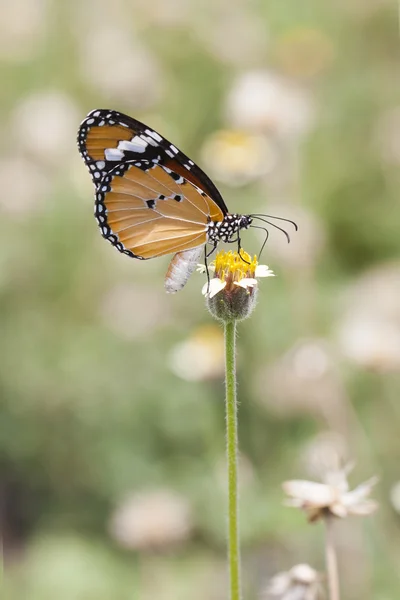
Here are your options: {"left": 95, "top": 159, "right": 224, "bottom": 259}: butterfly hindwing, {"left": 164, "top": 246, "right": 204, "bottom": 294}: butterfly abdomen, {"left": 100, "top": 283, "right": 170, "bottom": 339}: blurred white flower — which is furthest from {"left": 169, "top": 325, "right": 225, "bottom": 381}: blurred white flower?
{"left": 164, "top": 246, "right": 204, "bottom": 294}: butterfly abdomen

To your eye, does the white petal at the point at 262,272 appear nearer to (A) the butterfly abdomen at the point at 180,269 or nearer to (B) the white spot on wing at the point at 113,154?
(A) the butterfly abdomen at the point at 180,269

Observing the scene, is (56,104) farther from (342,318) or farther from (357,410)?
(357,410)

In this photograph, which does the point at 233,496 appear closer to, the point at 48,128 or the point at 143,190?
the point at 143,190

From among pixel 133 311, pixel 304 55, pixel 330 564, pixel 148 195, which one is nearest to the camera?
pixel 330 564

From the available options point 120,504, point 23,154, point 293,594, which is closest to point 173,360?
point 120,504

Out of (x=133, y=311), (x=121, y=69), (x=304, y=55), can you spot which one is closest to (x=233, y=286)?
(x=133, y=311)

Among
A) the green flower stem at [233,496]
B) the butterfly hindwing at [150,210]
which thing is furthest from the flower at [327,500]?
the butterfly hindwing at [150,210]
